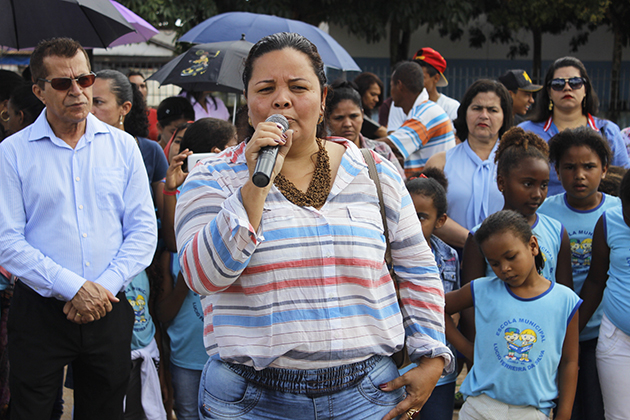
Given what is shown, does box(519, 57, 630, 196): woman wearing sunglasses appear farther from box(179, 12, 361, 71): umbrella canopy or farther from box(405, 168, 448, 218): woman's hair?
box(179, 12, 361, 71): umbrella canopy

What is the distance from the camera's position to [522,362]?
9.59 feet

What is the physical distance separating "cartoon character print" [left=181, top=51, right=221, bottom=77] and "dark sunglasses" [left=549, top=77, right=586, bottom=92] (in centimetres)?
285

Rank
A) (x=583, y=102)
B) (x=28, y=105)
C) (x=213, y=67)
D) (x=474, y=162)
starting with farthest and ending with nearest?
1. (x=213, y=67)
2. (x=583, y=102)
3. (x=28, y=105)
4. (x=474, y=162)

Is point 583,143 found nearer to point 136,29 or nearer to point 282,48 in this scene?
point 282,48

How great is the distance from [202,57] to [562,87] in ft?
10.1

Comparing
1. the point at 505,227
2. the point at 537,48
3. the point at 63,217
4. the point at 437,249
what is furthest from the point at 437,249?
the point at 537,48

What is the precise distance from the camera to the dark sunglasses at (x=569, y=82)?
4406 mm

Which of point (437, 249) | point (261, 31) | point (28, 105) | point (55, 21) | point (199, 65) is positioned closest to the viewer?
point (437, 249)

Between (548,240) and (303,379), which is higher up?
(548,240)

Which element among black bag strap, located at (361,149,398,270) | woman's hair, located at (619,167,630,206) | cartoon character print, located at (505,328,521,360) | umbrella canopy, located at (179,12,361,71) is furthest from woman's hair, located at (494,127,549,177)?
umbrella canopy, located at (179,12,361,71)

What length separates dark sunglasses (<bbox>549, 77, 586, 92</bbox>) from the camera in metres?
4.41

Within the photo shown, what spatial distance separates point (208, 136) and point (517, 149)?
1.95m

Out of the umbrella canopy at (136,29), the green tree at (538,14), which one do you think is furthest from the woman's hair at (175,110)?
the green tree at (538,14)

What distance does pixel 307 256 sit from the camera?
1696 mm
